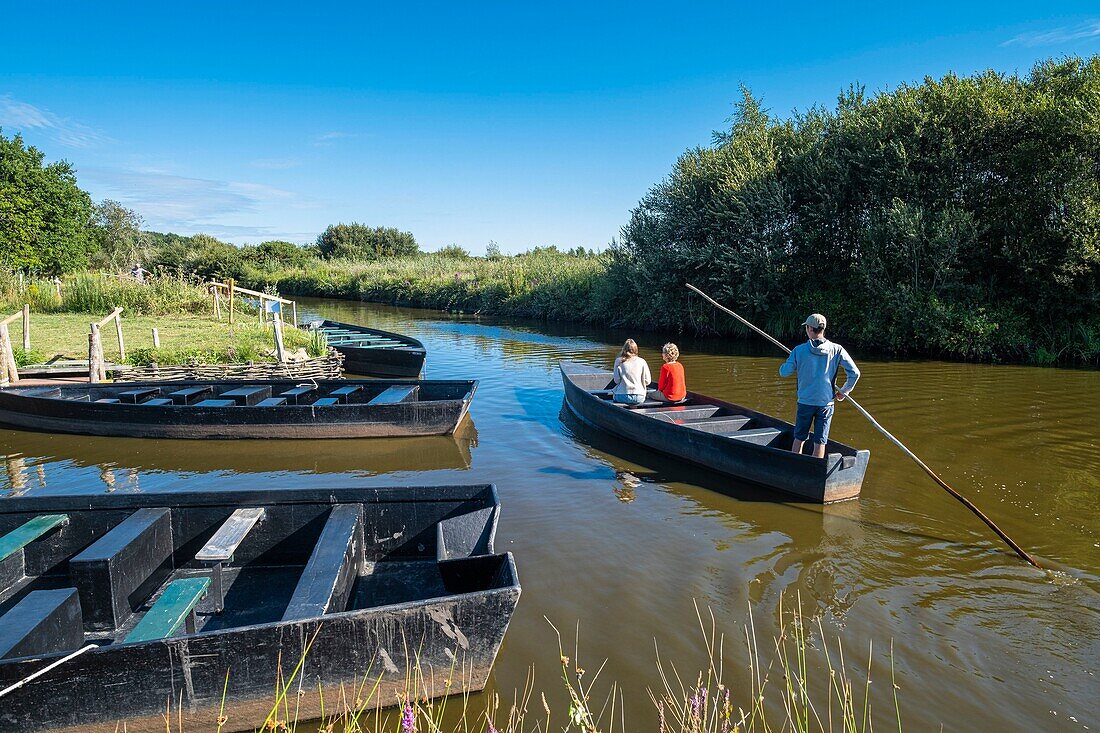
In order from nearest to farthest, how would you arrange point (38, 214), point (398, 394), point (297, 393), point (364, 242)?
point (398, 394) → point (297, 393) → point (38, 214) → point (364, 242)

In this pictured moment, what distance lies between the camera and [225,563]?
5.33 metres

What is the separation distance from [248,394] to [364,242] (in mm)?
64747

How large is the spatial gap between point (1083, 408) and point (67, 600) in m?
14.8

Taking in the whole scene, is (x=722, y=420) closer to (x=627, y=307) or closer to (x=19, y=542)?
(x=19, y=542)

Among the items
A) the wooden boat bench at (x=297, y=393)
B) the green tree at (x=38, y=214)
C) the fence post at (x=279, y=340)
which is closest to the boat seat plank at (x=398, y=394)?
the wooden boat bench at (x=297, y=393)

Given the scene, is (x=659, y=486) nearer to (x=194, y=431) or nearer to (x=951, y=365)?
(x=194, y=431)

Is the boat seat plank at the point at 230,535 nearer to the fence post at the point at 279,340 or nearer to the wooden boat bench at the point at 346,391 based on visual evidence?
the wooden boat bench at the point at 346,391

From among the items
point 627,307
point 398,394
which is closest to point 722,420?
point 398,394

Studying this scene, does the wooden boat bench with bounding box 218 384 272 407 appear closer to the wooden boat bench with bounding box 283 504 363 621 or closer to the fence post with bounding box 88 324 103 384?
the fence post with bounding box 88 324 103 384

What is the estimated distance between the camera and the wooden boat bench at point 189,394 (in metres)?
11.3

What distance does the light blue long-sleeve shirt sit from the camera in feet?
Result: 23.6

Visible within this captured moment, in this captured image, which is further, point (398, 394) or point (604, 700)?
point (398, 394)

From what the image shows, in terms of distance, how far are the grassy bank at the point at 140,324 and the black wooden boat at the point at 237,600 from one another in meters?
10.7

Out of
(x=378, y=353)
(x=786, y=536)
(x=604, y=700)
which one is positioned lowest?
(x=604, y=700)
